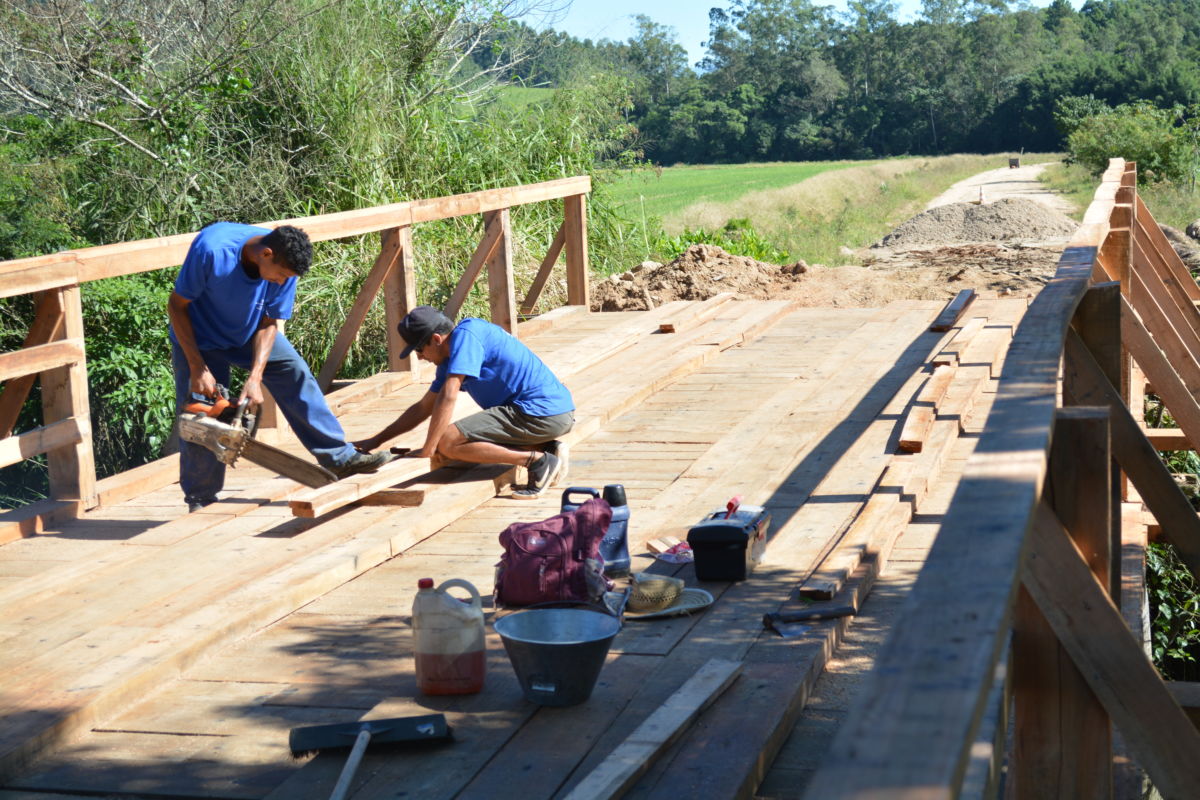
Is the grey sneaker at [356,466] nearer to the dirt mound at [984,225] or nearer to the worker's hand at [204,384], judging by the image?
the worker's hand at [204,384]

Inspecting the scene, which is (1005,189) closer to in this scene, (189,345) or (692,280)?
(692,280)

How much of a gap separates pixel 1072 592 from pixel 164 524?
4810mm

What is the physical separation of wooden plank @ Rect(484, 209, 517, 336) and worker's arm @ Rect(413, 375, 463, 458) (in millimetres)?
4423

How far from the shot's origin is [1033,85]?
8981 centimetres

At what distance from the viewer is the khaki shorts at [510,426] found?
6707 mm

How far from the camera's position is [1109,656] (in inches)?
110

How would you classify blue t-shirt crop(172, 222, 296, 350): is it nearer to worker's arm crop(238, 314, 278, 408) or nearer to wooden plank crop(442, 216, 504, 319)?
worker's arm crop(238, 314, 278, 408)

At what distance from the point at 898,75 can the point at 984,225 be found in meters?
94.0

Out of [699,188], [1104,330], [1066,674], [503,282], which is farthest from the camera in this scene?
[699,188]

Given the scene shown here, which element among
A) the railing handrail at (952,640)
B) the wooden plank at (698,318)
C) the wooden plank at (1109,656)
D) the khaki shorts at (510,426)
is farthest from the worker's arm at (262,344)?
the wooden plank at (698,318)

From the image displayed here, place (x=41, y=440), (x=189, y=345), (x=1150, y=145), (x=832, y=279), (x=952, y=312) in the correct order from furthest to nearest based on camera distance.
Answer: (x=1150, y=145) < (x=832, y=279) < (x=952, y=312) < (x=189, y=345) < (x=41, y=440)

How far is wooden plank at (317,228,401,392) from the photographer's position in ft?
30.0

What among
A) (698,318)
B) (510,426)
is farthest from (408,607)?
(698,318)

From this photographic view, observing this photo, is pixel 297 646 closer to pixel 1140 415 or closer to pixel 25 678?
pixel 25 678
